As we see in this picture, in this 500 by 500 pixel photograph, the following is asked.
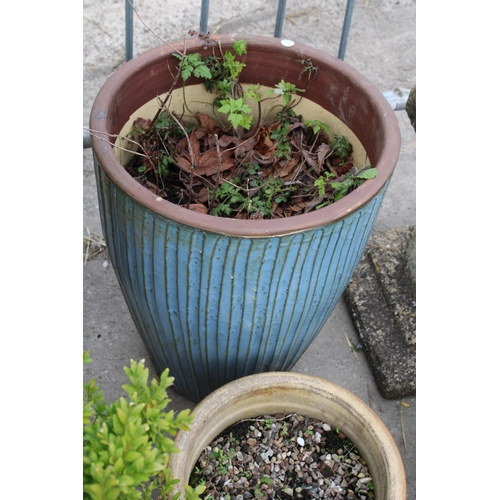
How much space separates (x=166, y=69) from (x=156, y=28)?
1.80 meters

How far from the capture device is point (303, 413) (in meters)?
1.94

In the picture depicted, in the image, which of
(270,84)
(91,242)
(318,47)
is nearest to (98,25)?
(318,47)

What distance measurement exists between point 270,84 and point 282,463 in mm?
1081

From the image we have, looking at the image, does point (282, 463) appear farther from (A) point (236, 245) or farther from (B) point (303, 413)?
(A) point (236, 245)

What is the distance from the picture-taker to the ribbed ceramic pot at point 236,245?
1.52 meters

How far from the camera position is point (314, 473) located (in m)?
1.90

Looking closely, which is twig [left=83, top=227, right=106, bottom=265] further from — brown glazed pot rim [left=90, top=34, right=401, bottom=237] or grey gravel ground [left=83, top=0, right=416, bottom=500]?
brown glazed pot rim [left=90, top=34, right=401, bottom=237]

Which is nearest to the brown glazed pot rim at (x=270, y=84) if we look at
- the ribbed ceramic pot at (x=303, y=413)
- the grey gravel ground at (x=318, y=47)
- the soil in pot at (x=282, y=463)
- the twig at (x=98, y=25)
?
the ribbed ceramic pot at (x=303, y=413)

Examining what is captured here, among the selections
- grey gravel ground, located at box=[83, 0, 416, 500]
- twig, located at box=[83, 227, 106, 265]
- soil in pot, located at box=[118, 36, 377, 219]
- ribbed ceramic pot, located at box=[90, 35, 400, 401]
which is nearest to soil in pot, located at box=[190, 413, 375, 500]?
ribbed ceramic pot, located at box=[90, 35, 400, 401]

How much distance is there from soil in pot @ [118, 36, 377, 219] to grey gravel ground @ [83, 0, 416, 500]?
82cm

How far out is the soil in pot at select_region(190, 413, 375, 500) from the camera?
1.85 metres

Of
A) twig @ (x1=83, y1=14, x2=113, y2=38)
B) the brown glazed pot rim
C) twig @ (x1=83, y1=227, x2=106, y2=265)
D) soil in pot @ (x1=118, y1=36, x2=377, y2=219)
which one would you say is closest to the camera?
the brown glazed pot rim

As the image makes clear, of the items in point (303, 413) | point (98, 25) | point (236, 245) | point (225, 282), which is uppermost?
point (236, 245)

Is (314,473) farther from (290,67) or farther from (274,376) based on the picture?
(290,67)
